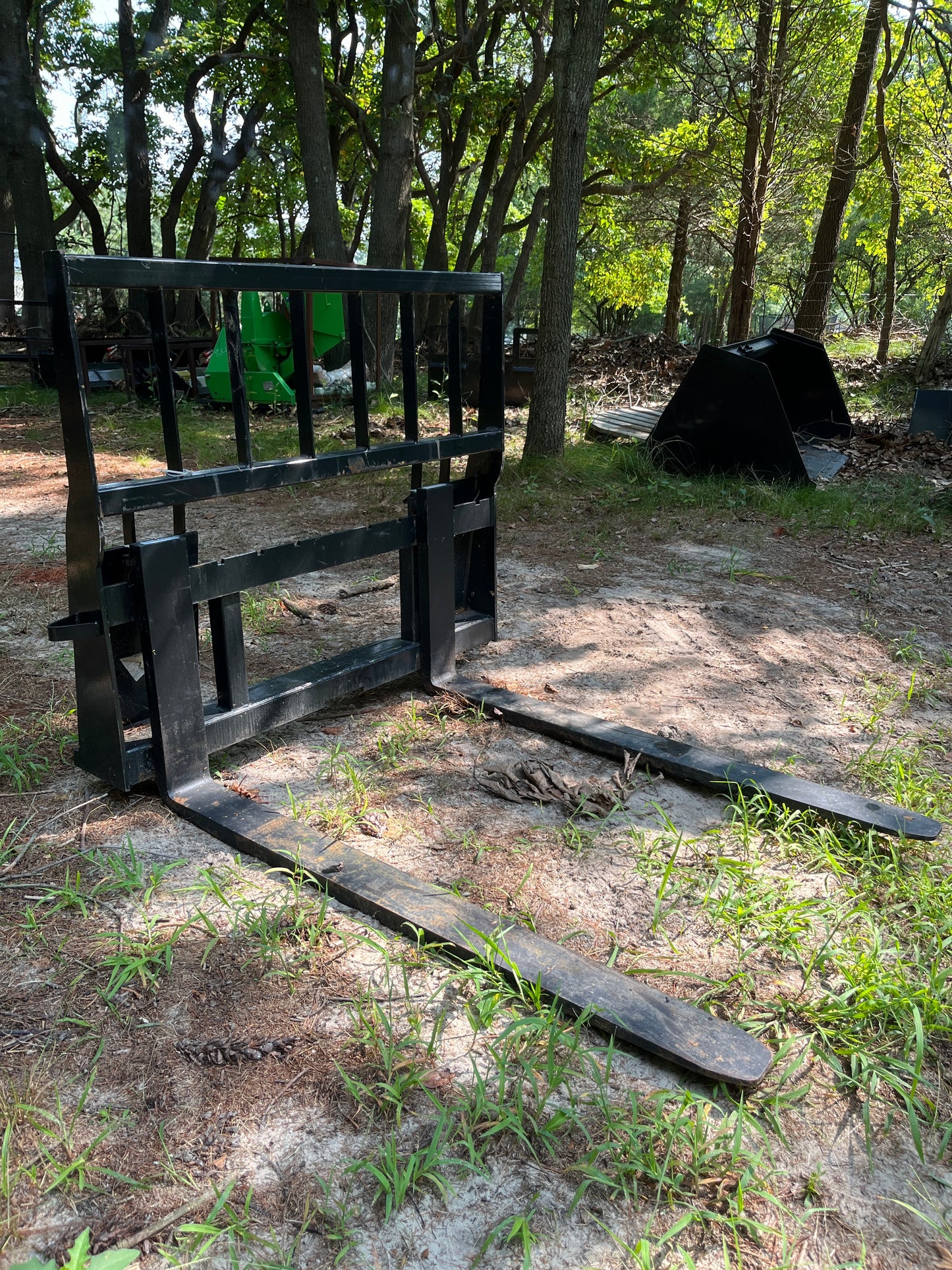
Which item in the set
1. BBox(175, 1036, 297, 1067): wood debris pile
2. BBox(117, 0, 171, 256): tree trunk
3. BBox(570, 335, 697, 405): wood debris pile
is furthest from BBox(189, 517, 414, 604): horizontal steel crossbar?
BBox(117, 0, 171, 256): tree trunk

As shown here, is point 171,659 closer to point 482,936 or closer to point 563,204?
point 482,936

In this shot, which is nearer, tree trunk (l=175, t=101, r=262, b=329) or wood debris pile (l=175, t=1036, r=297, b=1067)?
wood debris pile (l=175, t=1036, r=297, b=1067)

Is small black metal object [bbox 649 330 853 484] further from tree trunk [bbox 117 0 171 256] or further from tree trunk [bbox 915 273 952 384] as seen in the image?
tree trunk [bbox 117 0 171 256]

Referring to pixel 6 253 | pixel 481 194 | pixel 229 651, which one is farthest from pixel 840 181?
pixel 6 253

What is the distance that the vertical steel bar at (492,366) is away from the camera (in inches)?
132

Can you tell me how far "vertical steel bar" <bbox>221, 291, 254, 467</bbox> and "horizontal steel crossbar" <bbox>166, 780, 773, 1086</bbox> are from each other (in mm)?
948

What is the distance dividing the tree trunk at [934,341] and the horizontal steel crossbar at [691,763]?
34.7ft

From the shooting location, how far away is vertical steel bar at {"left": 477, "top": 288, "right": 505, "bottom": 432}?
3365 millimetres

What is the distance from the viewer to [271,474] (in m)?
2.63

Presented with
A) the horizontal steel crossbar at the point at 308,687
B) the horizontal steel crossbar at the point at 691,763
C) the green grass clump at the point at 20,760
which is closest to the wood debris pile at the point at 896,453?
the horizontal steel crossbar at the point at 691,763

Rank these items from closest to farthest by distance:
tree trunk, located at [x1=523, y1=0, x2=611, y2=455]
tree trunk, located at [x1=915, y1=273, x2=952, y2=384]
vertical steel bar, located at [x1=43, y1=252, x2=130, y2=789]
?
vertical steel bar, located at [x1=43, y1=252, x2=130, y2=789]
tree trunk, located at [x1=523, y1=0, x2=611, y2=455]
tree trunk, located at [x1=915, y1=273, x2=952, y2=384]

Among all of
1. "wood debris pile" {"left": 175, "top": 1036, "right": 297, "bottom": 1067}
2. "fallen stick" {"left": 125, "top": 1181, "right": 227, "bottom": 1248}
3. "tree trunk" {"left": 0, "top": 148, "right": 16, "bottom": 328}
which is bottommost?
"wood debris pile" {"left": 175, "top": 1036, "right": 297, "bottom": 1067}

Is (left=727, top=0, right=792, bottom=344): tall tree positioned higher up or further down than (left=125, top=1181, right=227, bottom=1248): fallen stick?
higher up

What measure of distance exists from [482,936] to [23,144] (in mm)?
14356
